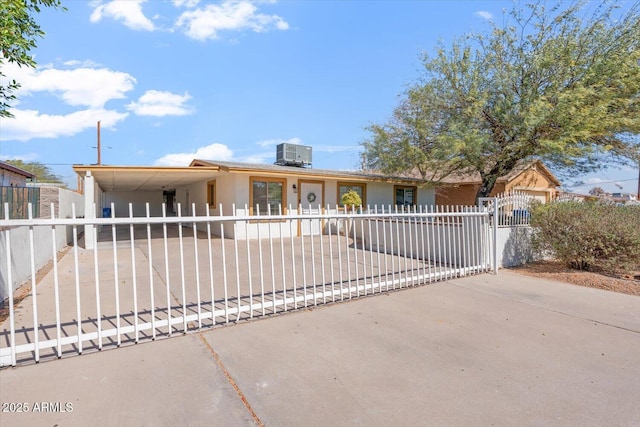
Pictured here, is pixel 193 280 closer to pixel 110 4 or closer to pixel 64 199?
pixel 110 4

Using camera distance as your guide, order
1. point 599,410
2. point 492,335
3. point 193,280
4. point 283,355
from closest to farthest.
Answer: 1. point 599,410
2. point 283,355
3. point 492,335
4. point 193,280

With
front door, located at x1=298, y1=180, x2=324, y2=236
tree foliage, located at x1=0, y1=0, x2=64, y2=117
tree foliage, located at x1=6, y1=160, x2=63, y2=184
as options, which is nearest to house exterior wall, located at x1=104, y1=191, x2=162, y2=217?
tree foliage, located at x1=6, y1=160, x2=63, y2=184

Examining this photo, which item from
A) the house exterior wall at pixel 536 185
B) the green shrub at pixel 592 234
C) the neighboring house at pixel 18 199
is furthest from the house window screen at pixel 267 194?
the house exterior wall at pixel 536 185

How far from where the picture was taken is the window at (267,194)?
1278 cm

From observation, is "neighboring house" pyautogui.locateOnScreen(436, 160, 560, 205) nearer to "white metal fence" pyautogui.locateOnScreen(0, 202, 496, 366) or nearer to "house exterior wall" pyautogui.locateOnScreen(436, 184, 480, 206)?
"house exterior wall" pyautogui.locateOnScreen(436, 184, 480, 206)

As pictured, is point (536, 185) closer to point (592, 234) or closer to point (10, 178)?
point (592, 234)

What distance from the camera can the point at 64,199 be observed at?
1055 cm

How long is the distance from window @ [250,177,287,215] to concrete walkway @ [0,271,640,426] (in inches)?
352

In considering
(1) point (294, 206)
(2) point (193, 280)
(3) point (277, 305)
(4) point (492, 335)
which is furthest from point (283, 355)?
(1) point (294, 206)

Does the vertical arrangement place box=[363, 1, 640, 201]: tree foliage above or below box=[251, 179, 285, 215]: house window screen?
above

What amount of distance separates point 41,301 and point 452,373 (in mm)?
5341

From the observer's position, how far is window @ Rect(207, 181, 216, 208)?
14687mm

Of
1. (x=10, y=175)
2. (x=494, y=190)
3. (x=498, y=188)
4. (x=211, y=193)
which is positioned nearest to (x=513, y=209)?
(x=211, y=193)

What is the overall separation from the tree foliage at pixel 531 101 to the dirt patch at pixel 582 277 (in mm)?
3314
